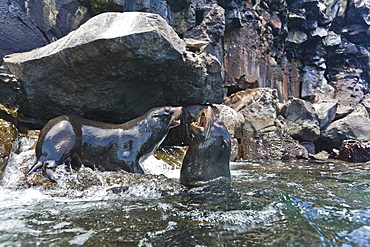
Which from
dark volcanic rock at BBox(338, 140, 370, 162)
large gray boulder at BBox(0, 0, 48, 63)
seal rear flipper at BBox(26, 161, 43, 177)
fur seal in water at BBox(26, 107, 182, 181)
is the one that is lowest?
dark volcanic rock at BBox(338, 140, 370, 162)

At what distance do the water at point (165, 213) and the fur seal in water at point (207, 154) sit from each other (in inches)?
9.5

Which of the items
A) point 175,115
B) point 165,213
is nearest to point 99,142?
point 175,115

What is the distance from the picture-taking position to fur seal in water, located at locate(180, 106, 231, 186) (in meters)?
3.74

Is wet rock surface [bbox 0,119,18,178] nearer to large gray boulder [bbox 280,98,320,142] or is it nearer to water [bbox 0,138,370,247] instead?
water [bbox 0,138,370,247]

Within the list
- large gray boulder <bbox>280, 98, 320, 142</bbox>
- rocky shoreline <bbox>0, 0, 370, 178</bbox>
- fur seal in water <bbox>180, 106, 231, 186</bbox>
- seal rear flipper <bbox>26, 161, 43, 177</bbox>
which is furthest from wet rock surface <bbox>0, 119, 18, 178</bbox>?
large gray boulder <bbox>280, 98, 320, 142</bbox>

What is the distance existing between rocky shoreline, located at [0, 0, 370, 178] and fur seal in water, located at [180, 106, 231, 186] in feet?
6.27

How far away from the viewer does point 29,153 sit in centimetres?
417

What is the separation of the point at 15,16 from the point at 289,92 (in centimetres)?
1669

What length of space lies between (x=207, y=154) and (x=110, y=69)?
2.67 metres

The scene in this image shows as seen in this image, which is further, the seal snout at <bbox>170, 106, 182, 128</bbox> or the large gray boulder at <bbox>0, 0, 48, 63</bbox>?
the large gray boulder at <bbox>0, 0, 48, 63</bbox>

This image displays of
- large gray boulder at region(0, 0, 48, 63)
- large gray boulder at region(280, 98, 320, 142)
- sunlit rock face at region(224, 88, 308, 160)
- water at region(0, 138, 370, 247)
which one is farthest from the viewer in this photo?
large gray boulder at region(280, 98, 320, 142)

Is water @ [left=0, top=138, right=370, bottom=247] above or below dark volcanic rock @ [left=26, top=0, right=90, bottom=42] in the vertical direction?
below

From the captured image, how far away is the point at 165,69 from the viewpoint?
5602 mm

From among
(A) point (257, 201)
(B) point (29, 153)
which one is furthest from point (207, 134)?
(B) point (29, 153)
